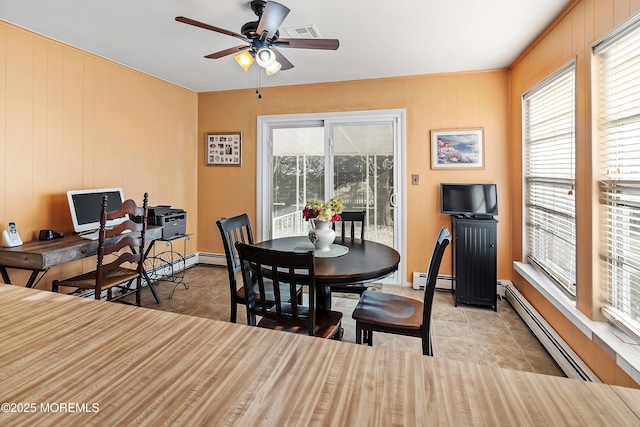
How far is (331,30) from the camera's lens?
2.79 meters

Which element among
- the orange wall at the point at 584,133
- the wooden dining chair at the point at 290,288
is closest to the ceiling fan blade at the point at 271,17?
the wooden dining chair at the point at 290,288

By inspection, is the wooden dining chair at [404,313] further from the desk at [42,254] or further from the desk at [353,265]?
the desk at [42,254]

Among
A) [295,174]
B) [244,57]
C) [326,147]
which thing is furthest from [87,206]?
[326,147]

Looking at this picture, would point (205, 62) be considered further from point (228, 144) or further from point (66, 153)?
point (66, 153)

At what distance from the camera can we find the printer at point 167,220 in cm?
361

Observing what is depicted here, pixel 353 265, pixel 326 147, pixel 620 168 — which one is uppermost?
pixel 326 147

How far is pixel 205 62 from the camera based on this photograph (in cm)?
358

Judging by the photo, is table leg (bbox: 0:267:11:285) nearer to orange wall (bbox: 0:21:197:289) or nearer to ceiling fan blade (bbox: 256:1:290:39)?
orange wall (bbox: 0:21:197:289)

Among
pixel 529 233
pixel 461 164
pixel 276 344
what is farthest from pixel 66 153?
pixel 529 233

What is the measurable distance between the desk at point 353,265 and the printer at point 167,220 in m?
1.45

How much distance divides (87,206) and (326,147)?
2.67 meters

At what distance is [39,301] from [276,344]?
2.19 feet

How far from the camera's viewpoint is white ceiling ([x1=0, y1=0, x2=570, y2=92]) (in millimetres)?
2412

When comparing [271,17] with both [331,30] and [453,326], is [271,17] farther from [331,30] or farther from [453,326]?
[453,326]
